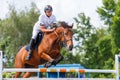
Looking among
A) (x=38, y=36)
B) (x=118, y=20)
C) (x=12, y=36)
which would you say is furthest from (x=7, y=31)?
(x=38, y=36)

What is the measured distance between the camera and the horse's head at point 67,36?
343 inches

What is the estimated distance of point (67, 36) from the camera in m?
8.84

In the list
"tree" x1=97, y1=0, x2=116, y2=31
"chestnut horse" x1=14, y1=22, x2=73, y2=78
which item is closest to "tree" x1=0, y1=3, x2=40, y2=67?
"tree" x1=97, y1=0, x2=116, y2=31

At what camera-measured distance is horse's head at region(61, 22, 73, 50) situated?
8.72 meters

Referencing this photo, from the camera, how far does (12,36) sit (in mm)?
32438

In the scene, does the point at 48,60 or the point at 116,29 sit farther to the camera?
the point at 116,29

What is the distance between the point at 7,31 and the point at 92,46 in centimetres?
752

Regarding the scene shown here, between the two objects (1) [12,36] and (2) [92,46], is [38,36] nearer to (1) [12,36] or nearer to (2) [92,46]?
(2) [92,46]

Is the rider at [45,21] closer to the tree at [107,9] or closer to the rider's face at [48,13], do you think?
the rider's face at [48,13]

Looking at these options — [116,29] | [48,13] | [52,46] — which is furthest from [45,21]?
[116,29]

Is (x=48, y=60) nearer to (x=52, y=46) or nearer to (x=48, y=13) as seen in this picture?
(x=52, y=46)

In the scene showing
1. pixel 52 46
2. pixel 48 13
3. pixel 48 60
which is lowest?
pixel 48 60

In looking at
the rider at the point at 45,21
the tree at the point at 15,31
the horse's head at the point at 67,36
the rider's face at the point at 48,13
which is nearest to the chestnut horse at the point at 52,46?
the horse's head at the point at 67,36

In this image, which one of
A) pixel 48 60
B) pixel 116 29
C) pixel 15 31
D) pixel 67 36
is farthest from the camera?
pixel 15 31
